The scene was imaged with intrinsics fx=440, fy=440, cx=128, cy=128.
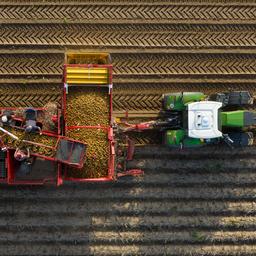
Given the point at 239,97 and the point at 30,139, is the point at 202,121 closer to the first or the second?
the point at 239,97

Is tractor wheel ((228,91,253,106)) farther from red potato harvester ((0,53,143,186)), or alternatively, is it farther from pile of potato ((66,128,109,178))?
pile of potato ((66,128,109,178))

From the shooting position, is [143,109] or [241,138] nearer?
[241,138]

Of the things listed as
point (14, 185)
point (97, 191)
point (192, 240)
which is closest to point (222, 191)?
point (192, 240)

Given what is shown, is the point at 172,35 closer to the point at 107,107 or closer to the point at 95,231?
the point at 107,107

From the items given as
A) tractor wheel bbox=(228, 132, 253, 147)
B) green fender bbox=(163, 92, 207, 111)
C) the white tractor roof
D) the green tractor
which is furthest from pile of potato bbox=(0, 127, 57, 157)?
tractor wheel bbox=(228, 132, 253, 147)

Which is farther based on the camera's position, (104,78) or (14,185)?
(14,185)

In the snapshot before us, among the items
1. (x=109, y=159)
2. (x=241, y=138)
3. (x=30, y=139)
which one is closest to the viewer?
(x=30, y=139)

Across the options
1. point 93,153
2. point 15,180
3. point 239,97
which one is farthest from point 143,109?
point 15,180
